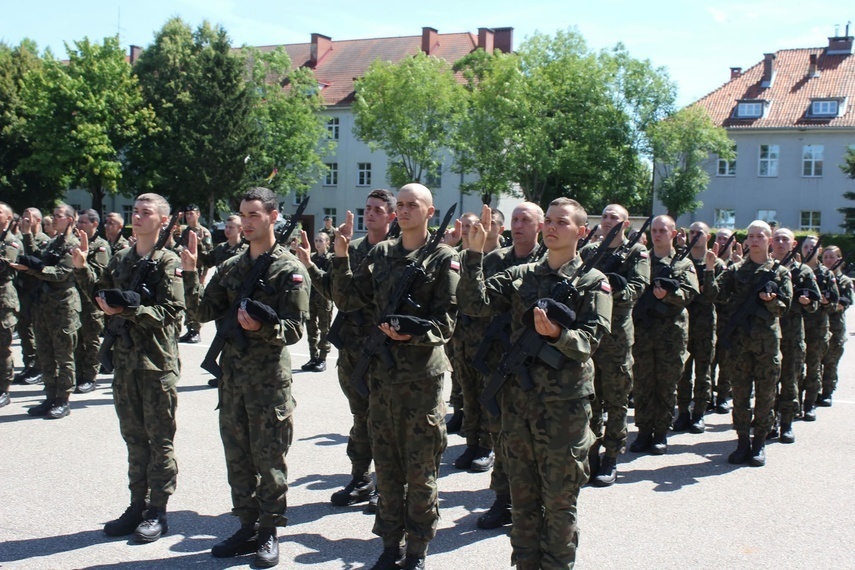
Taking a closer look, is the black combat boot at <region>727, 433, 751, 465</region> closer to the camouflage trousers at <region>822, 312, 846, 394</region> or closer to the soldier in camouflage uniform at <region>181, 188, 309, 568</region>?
the camouflage trousers at <region>822, 312, 846, 394</region>

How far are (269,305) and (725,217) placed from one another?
48810 mm

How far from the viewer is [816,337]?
10.5 m

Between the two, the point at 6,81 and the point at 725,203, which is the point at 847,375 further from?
the point at 6,81

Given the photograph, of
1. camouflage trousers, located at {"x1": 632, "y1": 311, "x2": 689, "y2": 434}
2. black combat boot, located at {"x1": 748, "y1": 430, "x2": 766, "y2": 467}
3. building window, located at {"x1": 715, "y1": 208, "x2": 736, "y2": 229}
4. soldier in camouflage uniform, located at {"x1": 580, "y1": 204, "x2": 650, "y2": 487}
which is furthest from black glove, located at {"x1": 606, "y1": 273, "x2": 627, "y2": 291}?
building window, located at {"x1": 715, "y1": 208, "x2": 736, "y2": 229}

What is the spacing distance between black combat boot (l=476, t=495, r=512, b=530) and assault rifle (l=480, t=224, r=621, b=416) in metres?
1.50

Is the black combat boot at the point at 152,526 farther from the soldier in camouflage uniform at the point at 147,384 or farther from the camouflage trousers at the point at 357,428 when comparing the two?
the camouflage trousers at the point at 357,428

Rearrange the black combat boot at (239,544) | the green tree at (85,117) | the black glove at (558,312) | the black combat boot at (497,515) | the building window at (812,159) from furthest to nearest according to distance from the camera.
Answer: the building window at (812,159) → the green tree at (85,117) → the black combat boot at (497,515) → the black combat boot at (239,544) → the black glove at (558,312)

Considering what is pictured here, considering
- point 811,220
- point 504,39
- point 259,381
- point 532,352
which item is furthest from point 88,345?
point 504,39

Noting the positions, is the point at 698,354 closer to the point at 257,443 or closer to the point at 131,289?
the point at 257,443

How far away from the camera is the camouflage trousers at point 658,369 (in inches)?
326

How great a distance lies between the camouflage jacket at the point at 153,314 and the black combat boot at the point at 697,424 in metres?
6.01

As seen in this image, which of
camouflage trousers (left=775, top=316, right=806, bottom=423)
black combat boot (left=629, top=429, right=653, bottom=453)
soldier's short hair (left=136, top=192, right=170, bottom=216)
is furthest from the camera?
camouflage trousers (left=775, top=316, right=806, bottom=423)

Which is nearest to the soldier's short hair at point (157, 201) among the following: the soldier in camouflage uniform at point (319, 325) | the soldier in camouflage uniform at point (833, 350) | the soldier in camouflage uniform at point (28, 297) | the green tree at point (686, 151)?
the soldier in camouflage uniform at point (28, 297)

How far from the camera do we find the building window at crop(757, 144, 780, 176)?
1913 inches
